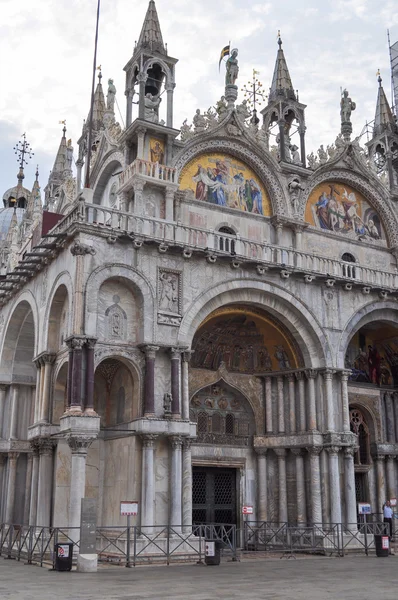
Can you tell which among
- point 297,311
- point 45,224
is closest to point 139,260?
point 45,224

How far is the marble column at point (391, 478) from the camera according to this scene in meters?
27.2

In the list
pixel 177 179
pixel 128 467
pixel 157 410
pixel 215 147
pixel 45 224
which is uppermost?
pixel 215 147

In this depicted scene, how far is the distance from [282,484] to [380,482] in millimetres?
5086

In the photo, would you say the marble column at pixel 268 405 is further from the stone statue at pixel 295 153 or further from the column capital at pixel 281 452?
the stone statue at pixel 295 153

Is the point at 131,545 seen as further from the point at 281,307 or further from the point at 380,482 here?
the point at 380,482

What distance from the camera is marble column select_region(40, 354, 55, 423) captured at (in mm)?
21495

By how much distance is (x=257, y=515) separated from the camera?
24484 millimetres

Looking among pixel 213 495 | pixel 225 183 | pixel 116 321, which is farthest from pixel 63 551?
pixel 225 183

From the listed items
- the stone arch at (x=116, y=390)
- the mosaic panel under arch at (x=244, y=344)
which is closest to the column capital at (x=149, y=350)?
the stone arch at (x=116, y=390)

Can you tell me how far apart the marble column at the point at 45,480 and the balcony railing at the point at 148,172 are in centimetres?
973

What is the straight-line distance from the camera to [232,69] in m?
27.7

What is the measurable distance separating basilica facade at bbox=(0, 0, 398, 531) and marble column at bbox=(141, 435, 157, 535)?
61 millimetres

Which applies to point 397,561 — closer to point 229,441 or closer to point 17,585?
point 229,441

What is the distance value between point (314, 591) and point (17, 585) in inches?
228
